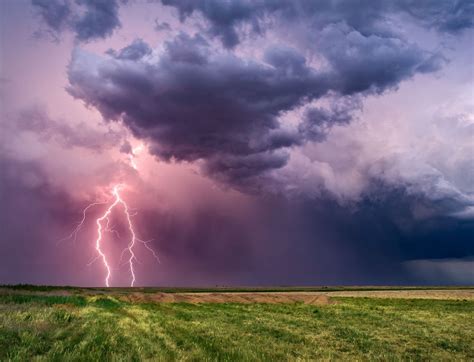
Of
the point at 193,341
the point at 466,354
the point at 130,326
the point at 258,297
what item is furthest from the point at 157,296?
the point at 466,354

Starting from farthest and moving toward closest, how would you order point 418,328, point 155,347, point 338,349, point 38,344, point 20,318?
point 418,328, point 20,318, point 338,349, point 155,347, point 38,344

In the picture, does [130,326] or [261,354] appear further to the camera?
[130,326]

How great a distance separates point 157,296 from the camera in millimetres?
62000

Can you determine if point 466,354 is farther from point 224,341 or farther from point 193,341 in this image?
point 193,341

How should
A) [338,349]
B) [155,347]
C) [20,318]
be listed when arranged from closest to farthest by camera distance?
[155,347] < [338,349] < [20,318]

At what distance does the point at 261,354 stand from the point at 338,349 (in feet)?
13.0

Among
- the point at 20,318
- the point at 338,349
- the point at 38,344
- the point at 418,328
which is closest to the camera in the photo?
the point at 38,344

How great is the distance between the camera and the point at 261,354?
13.5 metres

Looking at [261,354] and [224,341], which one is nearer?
[261,354]

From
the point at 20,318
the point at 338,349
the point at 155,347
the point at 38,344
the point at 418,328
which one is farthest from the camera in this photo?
the point at 418,328

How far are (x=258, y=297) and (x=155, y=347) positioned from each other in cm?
4955

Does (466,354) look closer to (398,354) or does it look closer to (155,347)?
(398,354)

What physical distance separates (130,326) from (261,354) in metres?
10.5

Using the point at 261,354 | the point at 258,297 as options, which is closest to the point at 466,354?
the point at 261,354
